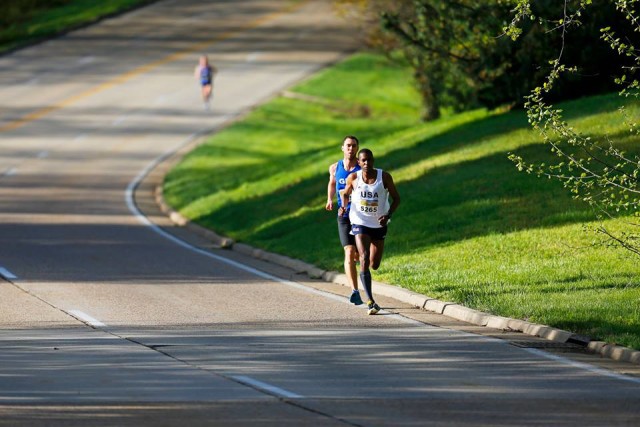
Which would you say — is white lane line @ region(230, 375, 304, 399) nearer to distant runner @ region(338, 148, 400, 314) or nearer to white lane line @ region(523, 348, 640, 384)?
white lane line @ region(523, 348, 640, 384)

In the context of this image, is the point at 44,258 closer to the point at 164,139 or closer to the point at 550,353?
the point at 550,353

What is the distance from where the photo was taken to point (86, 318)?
1642 cm

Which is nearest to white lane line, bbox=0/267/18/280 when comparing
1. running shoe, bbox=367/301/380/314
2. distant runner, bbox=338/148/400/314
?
distant runner, bbox=338/148/400/314

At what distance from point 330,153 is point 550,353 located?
80.6 ft

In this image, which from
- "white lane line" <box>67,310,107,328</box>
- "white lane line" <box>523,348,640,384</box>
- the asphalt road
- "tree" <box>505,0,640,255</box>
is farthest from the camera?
"white lane line" <box>67,310,107,328</box>

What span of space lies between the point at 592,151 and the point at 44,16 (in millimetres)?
56360

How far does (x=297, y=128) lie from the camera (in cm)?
4919

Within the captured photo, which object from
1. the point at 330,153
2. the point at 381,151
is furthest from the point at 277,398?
the point at 330,153

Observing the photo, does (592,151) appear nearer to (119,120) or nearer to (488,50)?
(488,50)

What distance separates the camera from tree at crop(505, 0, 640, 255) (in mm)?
14797

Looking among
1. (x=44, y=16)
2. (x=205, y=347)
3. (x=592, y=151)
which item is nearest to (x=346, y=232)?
(x=205, y=347)

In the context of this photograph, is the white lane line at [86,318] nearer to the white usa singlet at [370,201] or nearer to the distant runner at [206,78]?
the white usa singlet at [370,201]

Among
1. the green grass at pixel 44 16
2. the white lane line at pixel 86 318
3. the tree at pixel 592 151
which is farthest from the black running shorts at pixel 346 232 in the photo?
the green grass at pixel 44 16

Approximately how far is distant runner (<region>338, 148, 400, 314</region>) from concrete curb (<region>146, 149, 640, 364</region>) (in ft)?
2.89
